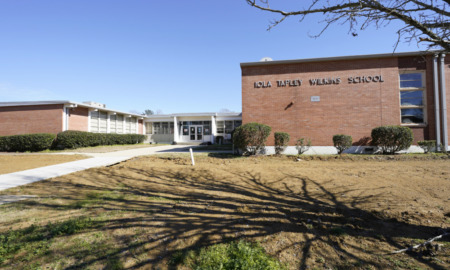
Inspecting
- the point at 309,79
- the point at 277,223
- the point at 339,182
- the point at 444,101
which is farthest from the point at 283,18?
the point at 444,101

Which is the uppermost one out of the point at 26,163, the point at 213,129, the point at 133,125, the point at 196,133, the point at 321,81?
the point at 321,81

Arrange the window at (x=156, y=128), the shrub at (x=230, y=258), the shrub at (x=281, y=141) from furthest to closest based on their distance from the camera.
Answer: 1. the window at (x=156, y=128)
2. the shrub at (x=281, y=141)
3. the shrub at (x=230, y=258)

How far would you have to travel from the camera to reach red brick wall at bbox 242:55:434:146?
1216cm

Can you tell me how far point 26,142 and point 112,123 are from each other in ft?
27.6

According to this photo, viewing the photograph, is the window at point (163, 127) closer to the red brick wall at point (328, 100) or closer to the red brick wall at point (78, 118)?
the red brick wall at point (78, 118)

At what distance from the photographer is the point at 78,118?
18.9m

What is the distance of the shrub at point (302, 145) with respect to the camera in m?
12.0

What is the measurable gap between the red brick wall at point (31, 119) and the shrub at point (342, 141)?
2141 cm

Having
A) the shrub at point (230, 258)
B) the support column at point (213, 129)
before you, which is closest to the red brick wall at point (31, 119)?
the support column at point (213, 129)

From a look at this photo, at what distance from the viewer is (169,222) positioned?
315cm

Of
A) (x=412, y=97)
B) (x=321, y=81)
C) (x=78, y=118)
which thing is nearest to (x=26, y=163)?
(x=78, y=118)

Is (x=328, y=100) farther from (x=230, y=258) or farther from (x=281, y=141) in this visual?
(x=230, y=258)

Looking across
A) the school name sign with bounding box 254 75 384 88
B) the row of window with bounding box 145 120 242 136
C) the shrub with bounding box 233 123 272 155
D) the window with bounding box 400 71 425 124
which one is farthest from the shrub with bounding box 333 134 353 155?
the row of window with bounding box 145 120 242 136

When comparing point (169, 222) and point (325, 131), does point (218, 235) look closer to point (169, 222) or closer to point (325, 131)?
point (169, 222)
